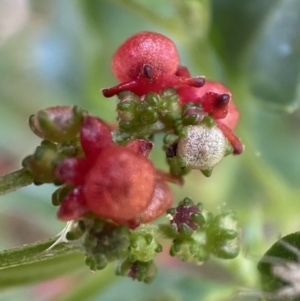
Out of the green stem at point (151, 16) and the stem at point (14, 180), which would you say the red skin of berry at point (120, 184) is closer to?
the stem at point (14, 180)

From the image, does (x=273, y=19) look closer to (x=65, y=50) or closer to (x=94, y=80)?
(x=94, y=80)

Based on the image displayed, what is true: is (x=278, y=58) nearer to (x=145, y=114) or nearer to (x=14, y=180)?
(x=145, y=114)

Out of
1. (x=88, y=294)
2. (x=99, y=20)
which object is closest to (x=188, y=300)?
(x=88, y=294)

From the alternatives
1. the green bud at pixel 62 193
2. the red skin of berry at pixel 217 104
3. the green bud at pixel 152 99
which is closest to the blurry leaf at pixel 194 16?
the red skin of berry at pixel 217 104

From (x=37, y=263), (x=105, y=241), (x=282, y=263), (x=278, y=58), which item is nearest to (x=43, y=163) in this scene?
(x=105, y=241)

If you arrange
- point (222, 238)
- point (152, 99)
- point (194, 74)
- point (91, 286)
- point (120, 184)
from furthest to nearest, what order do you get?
point (194, 74) → point (91, 286) → point (222, 238) → point (152, 99) → point (120, 184)
